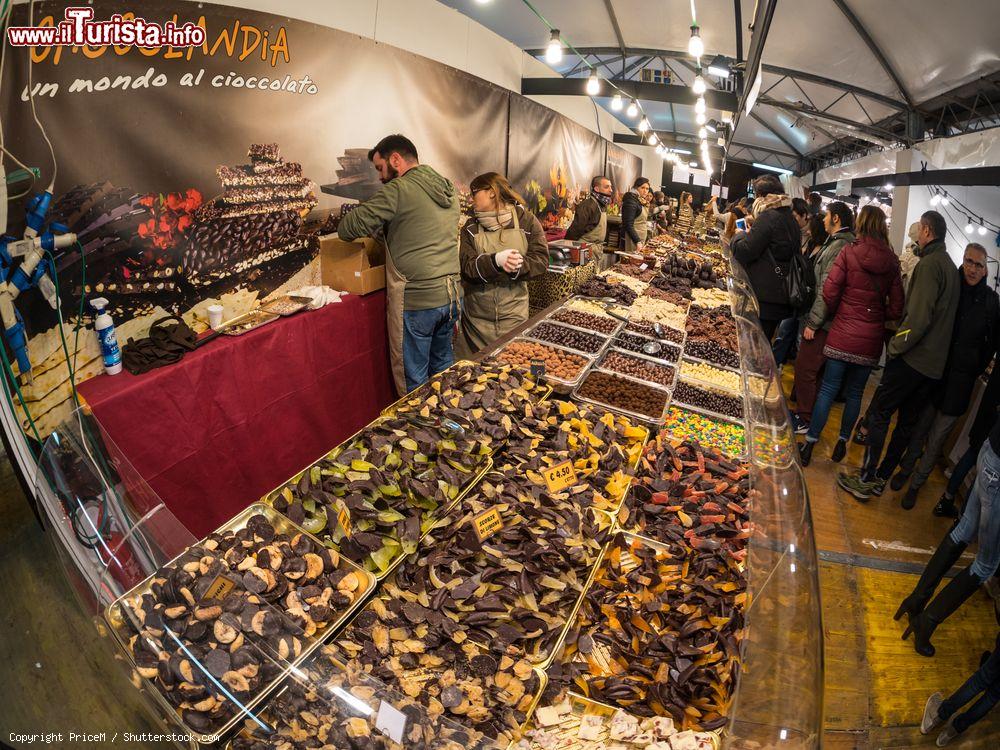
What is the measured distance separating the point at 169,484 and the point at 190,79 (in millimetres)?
2184

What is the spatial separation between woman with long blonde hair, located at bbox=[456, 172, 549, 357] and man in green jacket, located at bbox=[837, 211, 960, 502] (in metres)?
2.47

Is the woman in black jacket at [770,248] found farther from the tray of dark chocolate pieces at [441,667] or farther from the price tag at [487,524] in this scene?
the tray of dark chocolate pieces at [441,667]

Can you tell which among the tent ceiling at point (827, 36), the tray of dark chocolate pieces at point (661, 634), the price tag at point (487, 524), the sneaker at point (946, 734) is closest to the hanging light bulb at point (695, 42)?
the tent ceiling at point (827, 36)

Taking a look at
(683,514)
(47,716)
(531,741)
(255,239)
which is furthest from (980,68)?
(47,716)

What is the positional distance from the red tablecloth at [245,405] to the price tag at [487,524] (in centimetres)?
166

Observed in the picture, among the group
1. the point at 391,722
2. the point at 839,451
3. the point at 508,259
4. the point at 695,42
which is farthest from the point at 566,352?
the point at 695,42

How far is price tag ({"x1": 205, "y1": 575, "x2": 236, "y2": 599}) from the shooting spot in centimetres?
126

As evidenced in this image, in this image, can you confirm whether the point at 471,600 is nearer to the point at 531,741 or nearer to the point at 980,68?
the point at 531,741

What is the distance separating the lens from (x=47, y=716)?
1668mm

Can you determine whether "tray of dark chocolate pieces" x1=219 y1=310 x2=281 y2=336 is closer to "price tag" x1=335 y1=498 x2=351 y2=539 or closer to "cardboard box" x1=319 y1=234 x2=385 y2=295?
"cardboard box" x1=319 y1=234 x2=385 y2=295

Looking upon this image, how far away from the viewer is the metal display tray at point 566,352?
2781 millimetres

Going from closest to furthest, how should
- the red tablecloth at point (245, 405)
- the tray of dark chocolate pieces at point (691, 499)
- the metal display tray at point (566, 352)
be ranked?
1. the tray of dark chocolate pieces at point (691, 499)
2. the red tablecloth at point (245, 405)
3. the metal display tray at point (566, 352)

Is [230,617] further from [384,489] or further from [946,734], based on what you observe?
[946,734]

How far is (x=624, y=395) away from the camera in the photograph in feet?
9.14
